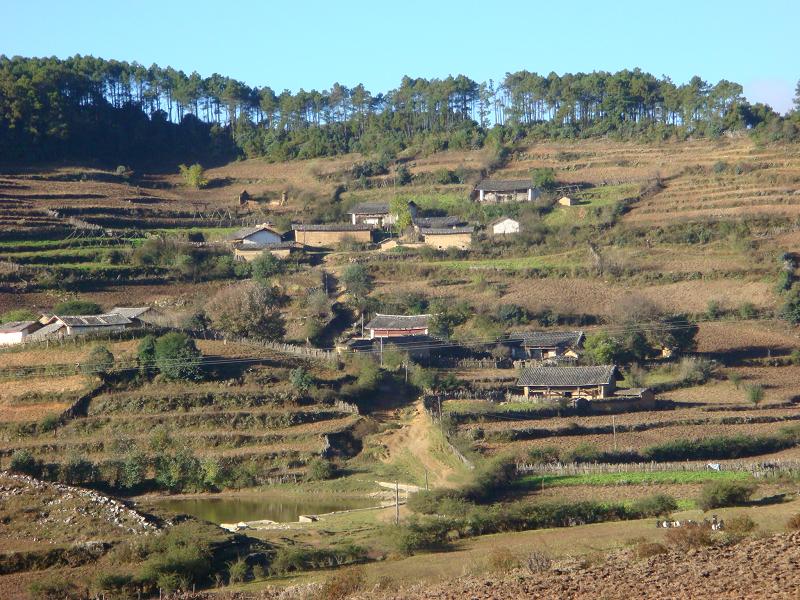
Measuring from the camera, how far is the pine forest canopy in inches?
3083

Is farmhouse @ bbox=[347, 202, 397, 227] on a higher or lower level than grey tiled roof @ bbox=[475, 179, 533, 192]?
lower

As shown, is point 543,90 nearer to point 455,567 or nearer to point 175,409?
point 175,409

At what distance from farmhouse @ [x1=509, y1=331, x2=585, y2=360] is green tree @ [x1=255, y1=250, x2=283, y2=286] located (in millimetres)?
13225

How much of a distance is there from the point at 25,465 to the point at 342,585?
16634 mm

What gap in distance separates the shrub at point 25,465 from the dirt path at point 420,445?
1054cm

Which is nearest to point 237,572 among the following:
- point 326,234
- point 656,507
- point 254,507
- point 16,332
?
point 254,507

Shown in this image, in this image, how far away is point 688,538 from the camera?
26.0m

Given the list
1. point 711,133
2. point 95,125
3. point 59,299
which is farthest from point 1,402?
point 711,133

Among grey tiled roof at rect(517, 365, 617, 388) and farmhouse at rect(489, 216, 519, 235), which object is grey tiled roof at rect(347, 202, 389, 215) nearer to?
farmhouse at rect(489, 216, 519, 235)

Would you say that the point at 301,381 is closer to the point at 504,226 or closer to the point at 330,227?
the point at 330,227

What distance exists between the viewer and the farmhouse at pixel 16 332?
48.2m

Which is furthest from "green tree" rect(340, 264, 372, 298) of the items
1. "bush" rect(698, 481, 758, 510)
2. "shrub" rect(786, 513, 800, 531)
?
"shrub" rect(786, 513, 800, 531)

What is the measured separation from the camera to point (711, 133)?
260ft

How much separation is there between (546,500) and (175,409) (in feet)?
45.7
